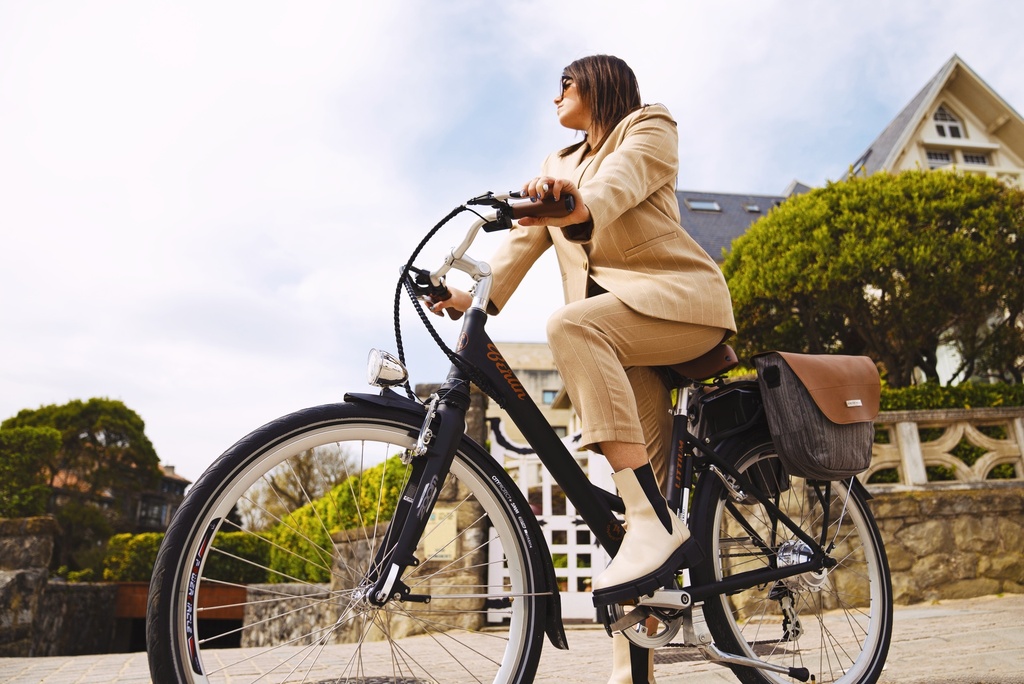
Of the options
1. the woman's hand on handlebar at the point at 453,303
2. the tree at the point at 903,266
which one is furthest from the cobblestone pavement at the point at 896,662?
the tree at the point at 903,266

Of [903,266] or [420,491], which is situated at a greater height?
[903,266]

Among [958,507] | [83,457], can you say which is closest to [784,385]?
[958,507]

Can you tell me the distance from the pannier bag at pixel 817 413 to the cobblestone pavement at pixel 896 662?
84 cm

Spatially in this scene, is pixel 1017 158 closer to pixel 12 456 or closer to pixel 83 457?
Answer: pixel 12 456

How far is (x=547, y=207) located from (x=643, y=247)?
0.45 meters

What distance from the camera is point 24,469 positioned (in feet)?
74.6

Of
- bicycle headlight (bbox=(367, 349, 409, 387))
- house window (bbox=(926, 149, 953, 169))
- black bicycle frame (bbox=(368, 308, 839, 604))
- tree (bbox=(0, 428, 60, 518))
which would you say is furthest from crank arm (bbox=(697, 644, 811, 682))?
tree (bbox=(0, 428, 60, 518))

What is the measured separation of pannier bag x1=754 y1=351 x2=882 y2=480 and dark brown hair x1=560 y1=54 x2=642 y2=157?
806 millimetres

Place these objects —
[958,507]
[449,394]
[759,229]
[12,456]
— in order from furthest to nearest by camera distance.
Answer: [12,456] → [759,229] → [958,507] → [449,394]

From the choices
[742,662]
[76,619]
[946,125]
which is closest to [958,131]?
[946,125]

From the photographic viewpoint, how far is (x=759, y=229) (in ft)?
36.9

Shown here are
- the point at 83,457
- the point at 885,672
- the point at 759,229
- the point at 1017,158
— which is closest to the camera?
the point at 885,672

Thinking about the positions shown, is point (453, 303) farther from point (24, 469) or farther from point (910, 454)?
point (24, 469)

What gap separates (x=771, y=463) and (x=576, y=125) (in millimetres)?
1171
